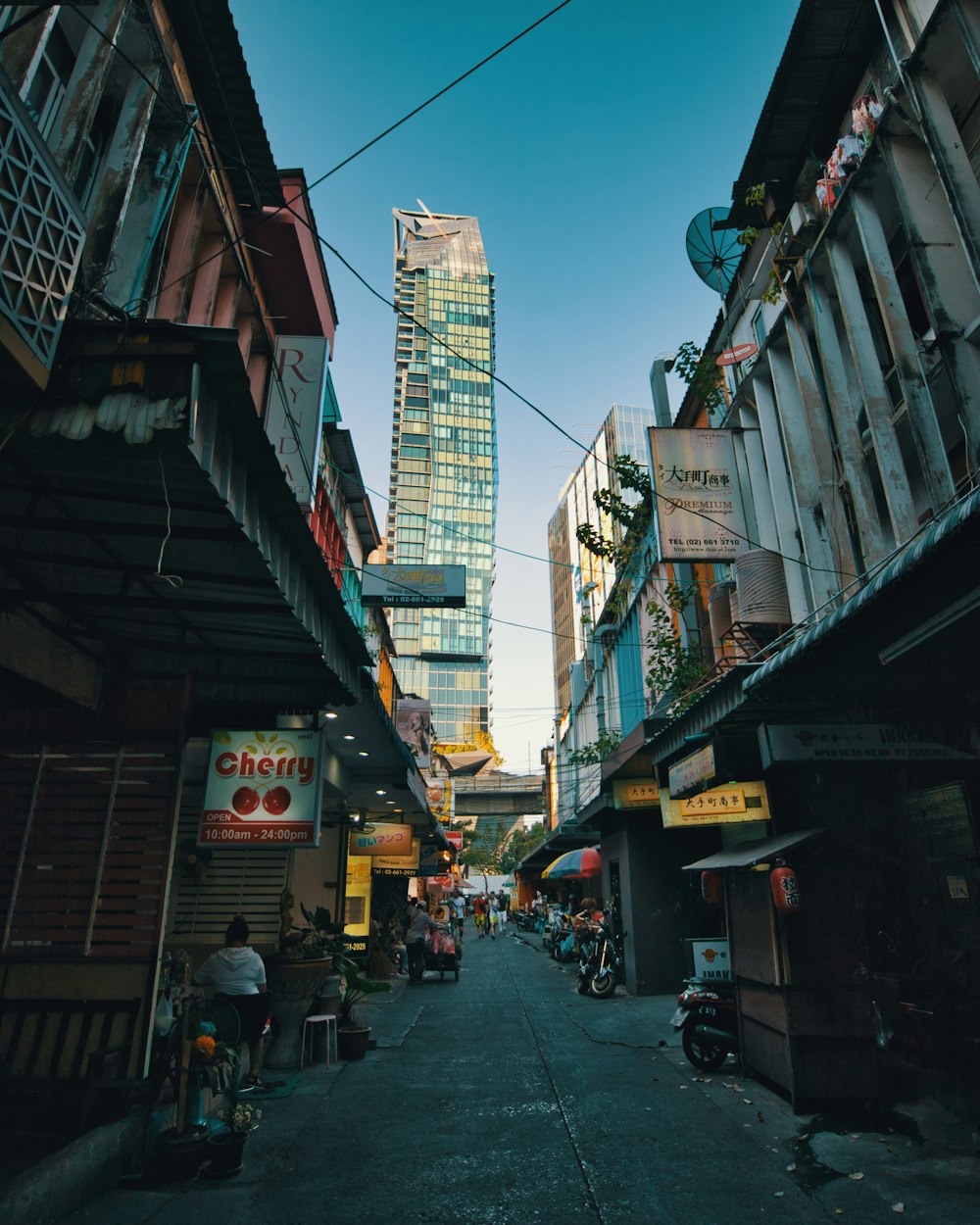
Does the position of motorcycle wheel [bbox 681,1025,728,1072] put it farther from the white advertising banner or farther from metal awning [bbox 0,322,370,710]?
the white advertising banner

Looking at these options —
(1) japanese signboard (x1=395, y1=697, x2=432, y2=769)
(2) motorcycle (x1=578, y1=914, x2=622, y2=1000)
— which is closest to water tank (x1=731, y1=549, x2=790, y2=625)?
(2) motorcycle (x1=578, y1=914, x2=622, y2=1000)

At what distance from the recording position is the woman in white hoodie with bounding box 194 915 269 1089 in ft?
22.9

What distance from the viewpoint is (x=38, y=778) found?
603 centimetres

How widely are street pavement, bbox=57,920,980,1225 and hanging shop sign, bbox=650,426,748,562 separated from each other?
24.9 ft

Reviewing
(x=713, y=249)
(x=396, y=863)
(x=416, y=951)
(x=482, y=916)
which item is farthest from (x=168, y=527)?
(x=482, y=916)

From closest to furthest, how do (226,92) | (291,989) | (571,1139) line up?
(571,1139) → (291,989) → (226,92)

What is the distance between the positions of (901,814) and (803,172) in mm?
11819

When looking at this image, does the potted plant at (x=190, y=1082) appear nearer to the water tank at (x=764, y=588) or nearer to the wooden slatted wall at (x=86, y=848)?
the wooden slatted wall at (x=86, y=848)

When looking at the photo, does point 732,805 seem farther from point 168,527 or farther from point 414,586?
point 414,586

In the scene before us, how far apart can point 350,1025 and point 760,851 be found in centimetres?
608

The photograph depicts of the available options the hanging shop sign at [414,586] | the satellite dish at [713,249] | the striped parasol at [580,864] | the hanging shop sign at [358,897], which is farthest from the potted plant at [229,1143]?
the satellite dish at [713,249]

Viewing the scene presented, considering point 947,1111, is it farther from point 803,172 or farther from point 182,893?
point 803,172

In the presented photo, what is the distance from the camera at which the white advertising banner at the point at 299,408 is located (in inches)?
410

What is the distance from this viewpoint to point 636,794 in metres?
13.3
